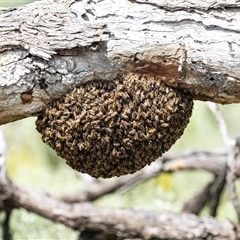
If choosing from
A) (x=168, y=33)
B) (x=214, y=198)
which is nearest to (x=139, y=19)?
(x=168, y=33)

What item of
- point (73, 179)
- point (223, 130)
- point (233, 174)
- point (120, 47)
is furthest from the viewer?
point (73, 179)

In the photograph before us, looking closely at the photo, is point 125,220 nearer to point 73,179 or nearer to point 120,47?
point 120,47

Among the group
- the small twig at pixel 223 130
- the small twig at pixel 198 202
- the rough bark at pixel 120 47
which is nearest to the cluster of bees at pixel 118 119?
the rough bark at pixel 120 47

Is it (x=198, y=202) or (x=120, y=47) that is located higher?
(x=120, y=47)

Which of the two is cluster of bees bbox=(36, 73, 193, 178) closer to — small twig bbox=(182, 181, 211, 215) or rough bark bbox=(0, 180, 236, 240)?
rough bark bbox=(0, 180, 236, 240)

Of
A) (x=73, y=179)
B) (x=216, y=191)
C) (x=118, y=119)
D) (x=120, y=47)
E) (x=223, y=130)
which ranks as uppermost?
(x=120, y=47)

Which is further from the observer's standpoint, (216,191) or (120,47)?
(216,191)

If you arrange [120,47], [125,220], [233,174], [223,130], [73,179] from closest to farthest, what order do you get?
[120,47], [125,220], [233,174], [223,130], [73,179]

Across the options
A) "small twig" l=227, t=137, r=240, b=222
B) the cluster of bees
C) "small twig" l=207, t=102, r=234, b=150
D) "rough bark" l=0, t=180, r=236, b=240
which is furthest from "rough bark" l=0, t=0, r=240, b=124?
"small twig" l=207, t=102, r=234, b=150

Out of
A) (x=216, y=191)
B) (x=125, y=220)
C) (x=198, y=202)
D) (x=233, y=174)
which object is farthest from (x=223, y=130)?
(x=125, y=220)
